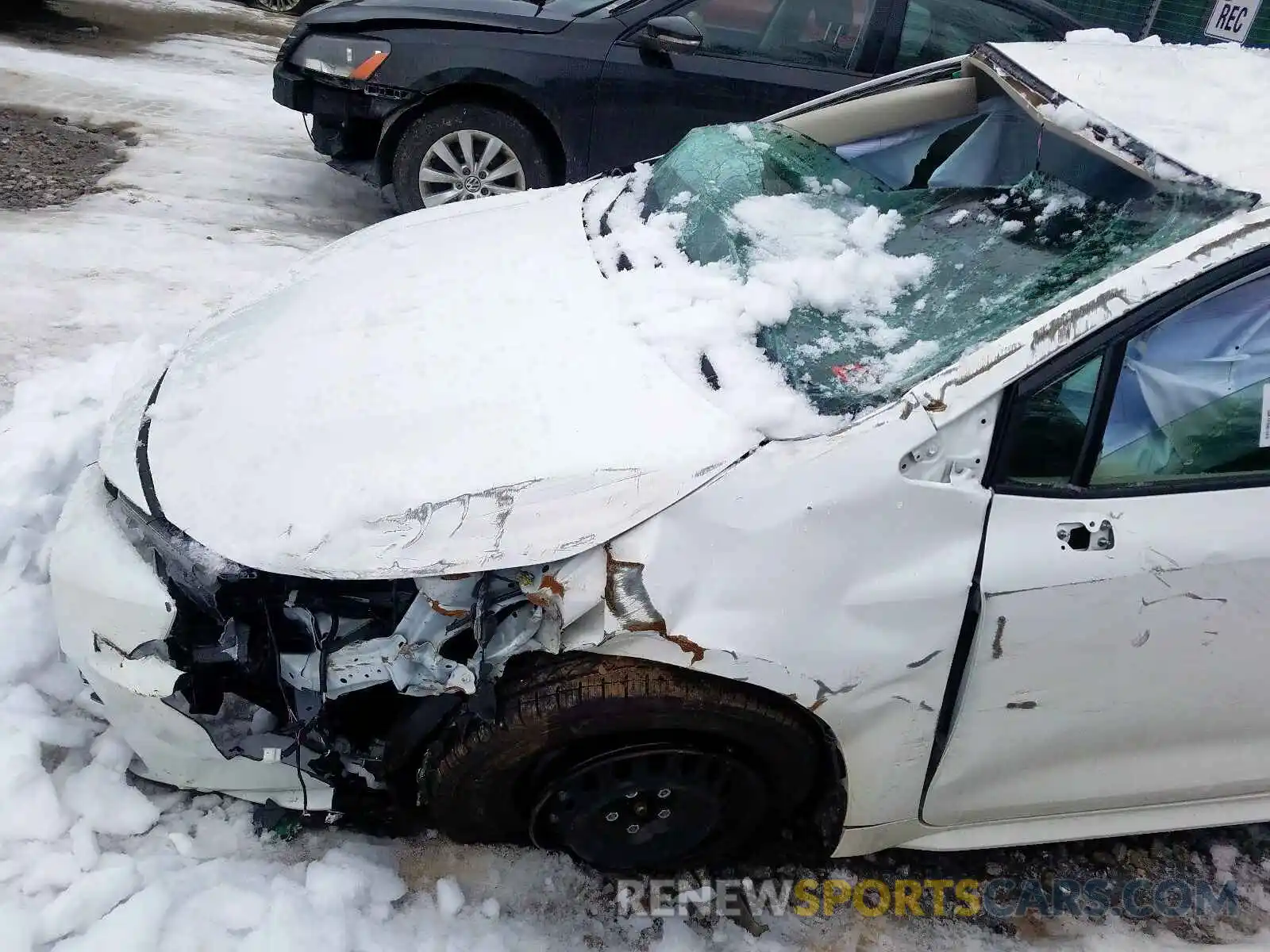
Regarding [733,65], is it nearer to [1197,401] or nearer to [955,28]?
[955,28]

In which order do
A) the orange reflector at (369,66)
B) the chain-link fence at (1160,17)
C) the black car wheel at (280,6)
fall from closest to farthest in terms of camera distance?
the orange reflector at (369,66)
the chain-link fence at (1160,17)
the black car wheel at (280,6)

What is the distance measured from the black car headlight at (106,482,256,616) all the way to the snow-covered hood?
0.10ft

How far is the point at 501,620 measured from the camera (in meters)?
1.80

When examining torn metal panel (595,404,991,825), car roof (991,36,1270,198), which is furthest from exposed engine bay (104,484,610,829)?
car roof (991,36,1270,198)

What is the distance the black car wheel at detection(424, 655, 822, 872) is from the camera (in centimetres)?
175

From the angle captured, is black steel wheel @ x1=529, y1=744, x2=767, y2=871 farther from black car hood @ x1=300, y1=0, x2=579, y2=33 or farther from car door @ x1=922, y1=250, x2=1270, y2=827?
black car hood @ x1=300, y1=0, x2=579, y2=33

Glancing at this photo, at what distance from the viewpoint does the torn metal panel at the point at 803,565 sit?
165 centimetres

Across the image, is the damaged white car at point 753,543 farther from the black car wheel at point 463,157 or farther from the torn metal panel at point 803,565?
the black car wheel at point 463,157

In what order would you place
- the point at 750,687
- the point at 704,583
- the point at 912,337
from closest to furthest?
1. the point at 704,583
2. the point at 750,687
3. the point at 912,337

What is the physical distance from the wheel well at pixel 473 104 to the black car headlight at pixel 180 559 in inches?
134

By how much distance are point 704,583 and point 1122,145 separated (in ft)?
4.32

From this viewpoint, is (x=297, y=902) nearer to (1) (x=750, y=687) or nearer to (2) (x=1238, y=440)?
(1) (x=750, y=687)

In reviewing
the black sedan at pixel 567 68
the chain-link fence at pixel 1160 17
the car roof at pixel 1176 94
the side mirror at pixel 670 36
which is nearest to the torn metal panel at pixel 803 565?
the car roof at pixel 1176 94

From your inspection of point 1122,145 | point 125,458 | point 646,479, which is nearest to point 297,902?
point 125,458
